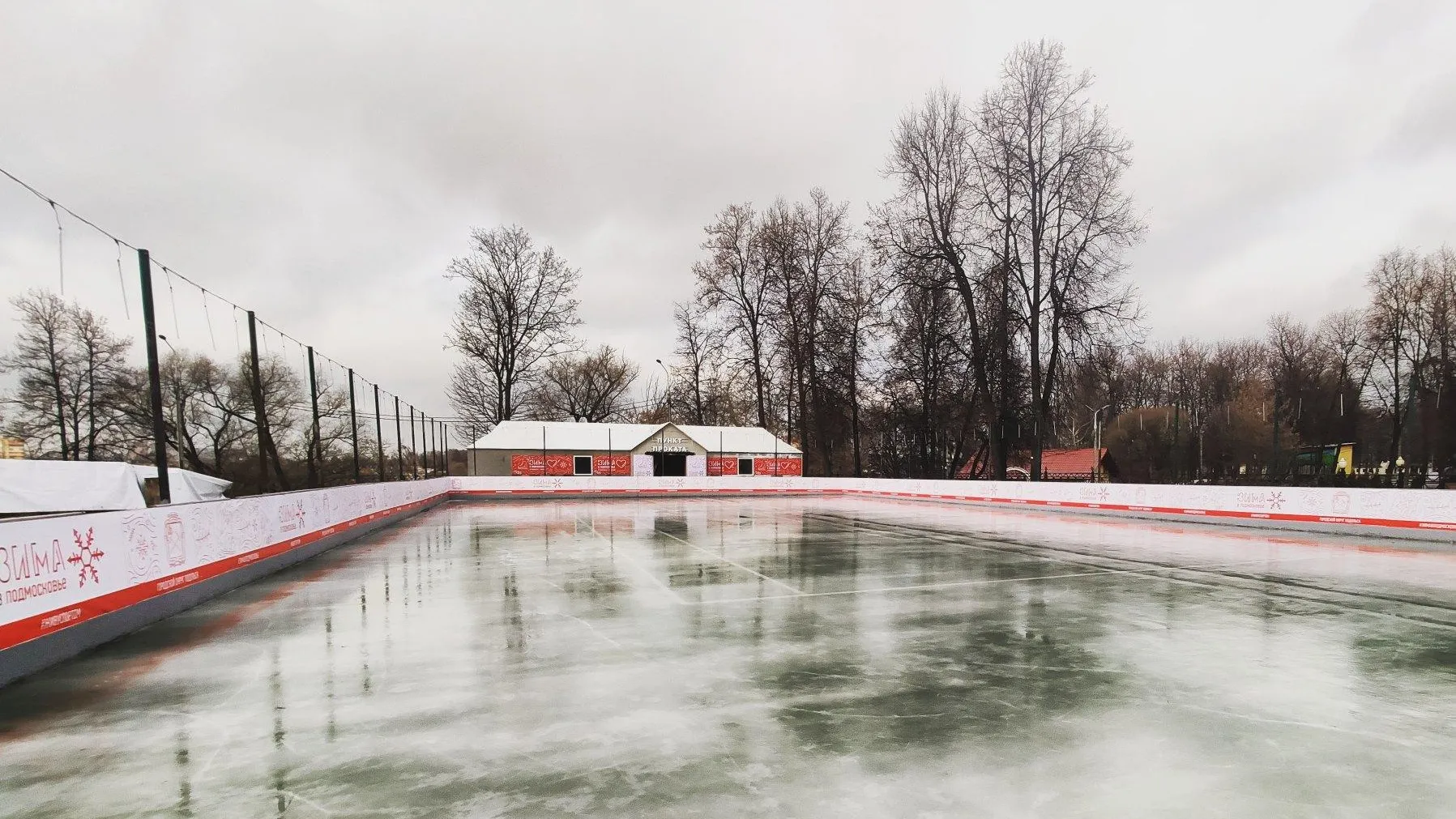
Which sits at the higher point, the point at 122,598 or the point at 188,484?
the point at 188,484

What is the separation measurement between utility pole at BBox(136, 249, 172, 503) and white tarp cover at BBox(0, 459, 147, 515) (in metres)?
8.32

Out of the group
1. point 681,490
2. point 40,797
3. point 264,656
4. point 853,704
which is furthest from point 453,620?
point 681,490

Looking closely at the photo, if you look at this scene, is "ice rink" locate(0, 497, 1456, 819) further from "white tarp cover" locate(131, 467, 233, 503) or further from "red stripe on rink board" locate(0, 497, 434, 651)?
"white tarp cover" locate(131, 467, 233, 503)

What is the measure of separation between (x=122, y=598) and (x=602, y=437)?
40.7m

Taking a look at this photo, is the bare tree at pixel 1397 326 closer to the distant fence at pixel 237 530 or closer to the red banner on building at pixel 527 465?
the distant fence at pixel 237 530

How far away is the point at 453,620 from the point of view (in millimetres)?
8914

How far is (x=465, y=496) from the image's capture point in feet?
131

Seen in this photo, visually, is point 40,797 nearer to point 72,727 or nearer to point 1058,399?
point 72,727

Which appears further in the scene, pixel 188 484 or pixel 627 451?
pixel 627 451

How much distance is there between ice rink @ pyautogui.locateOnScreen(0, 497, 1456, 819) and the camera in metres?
4.10

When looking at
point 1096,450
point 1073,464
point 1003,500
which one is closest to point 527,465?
point 1003,500

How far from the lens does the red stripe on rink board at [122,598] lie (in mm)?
6773

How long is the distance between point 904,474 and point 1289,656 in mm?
43683

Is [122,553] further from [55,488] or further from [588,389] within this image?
[588,389]
